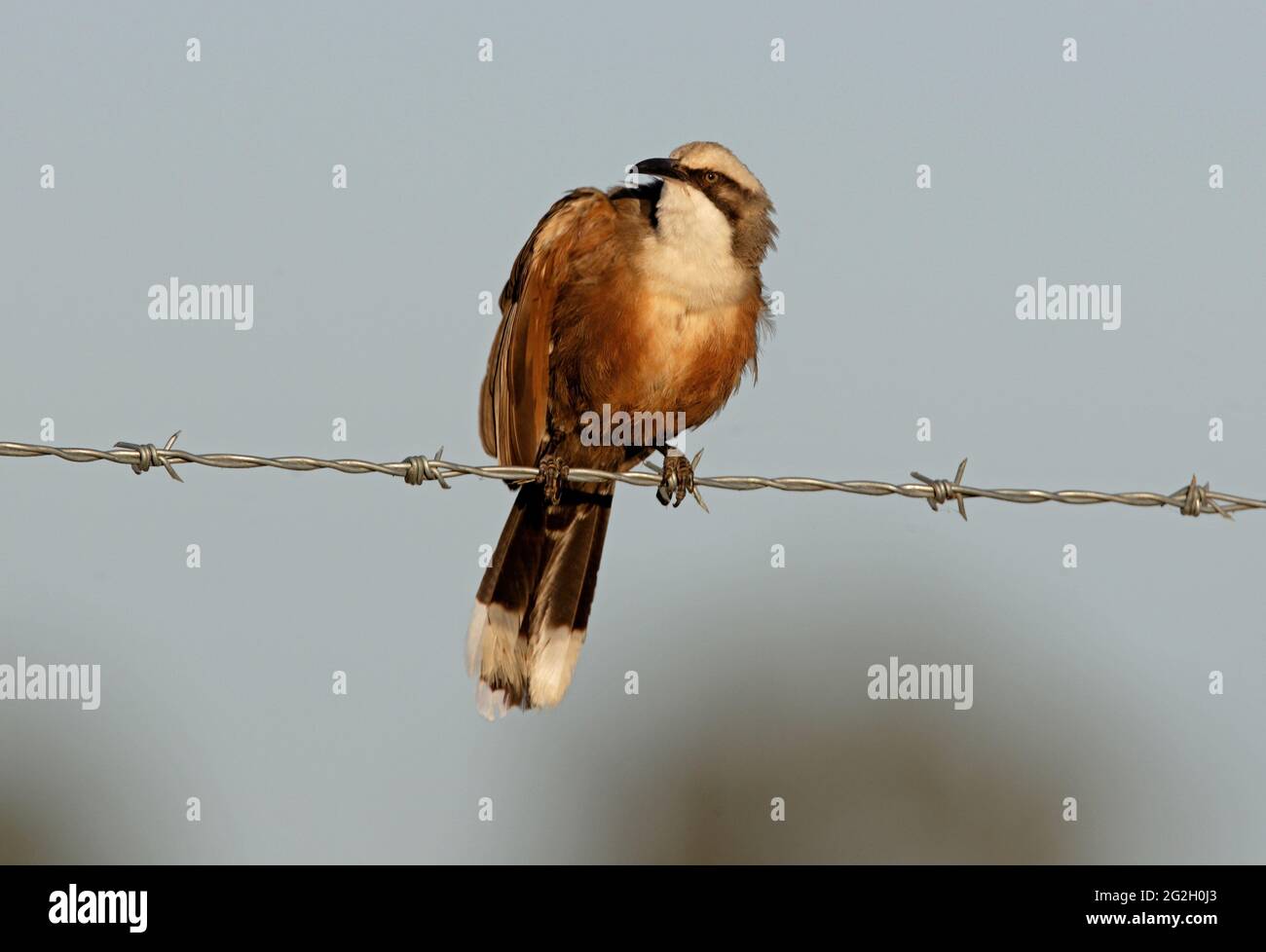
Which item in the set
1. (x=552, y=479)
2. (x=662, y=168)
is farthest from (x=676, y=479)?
(x=662, y=168)

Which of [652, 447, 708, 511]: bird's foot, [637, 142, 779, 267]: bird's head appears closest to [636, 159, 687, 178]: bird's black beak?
[637, 142, 779, 267]: bird's head

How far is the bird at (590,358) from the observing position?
5.75 meters

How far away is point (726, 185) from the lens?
5961mm

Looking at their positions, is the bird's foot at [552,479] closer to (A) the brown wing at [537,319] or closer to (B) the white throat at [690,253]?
(A) the brown wing at [537,319]

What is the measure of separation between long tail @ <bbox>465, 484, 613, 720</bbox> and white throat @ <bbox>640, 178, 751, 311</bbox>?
35.4 inches

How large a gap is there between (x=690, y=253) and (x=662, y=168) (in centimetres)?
39

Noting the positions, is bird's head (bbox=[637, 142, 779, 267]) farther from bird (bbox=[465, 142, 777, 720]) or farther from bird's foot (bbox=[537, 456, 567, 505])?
bird's foot (bbox=[537, 456, 567, 505])

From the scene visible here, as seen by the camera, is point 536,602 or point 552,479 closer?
point 552,479

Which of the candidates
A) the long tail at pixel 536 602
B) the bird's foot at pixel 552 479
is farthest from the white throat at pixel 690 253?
the long tail at pixel 536 602

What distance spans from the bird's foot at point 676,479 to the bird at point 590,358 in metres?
0.01

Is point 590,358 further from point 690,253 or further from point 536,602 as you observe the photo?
point 536,602

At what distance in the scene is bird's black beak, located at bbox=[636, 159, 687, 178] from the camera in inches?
232
